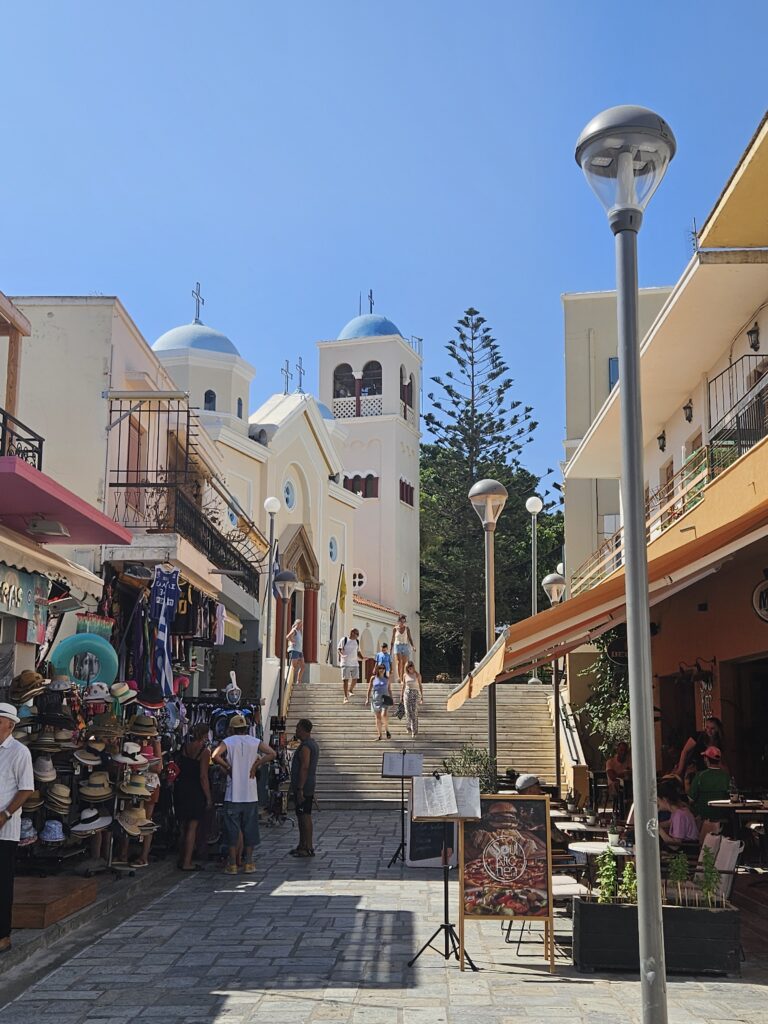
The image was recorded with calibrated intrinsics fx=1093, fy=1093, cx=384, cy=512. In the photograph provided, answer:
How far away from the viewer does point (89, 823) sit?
34.2 ft

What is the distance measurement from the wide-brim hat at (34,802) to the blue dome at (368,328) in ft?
134

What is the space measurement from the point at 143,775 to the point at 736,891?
6057mm

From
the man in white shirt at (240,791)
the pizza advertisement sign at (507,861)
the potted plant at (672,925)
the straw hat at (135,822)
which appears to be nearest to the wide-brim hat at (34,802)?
the straw hat at (135,822)

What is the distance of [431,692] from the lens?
27828 mm

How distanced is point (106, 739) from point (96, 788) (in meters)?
0.50

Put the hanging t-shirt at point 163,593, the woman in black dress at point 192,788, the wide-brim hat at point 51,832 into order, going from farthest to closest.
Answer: the hanging t-shirt at point 163,593 < the woman in black dress at point 192,788 < the wide-brim hat at point 51,832

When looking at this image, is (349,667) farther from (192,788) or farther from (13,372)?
(13,372)

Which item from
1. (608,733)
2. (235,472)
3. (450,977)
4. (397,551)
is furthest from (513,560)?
(450,977)

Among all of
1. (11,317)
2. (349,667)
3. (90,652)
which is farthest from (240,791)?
(349,667)

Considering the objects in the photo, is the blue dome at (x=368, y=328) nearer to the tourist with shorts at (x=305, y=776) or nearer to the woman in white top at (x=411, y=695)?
the woman in white top at (x=411, y=695)

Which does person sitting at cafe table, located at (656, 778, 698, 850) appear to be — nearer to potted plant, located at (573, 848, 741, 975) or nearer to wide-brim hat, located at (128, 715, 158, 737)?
potted plant, located at (573, 848, 741, 975)

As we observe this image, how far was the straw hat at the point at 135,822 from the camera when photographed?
35.4ft

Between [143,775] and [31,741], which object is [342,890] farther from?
[31,741]

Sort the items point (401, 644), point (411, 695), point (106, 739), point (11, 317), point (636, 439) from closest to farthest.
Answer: point (636, 439)
point (106, 739)
point (11, 317)
point (411, 695)
point (401, 644)
